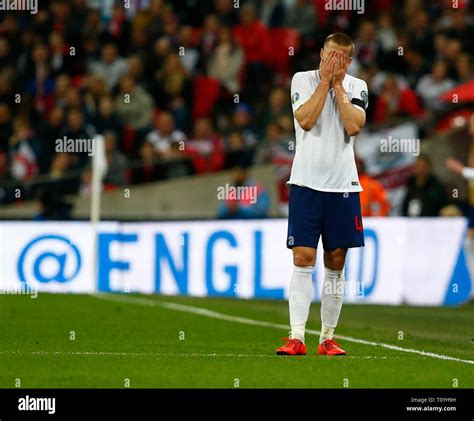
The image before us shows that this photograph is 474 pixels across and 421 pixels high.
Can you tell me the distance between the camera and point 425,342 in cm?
1294

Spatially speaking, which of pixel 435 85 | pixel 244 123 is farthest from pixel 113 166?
pixel 435 85

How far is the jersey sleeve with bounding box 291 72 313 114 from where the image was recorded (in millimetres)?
10773

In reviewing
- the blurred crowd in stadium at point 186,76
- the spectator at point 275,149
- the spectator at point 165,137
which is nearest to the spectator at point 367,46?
the blurred crowd in stadium at point 186,76

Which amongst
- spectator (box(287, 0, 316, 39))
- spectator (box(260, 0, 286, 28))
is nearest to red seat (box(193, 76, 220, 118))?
spectator (box(260, 0, 286, 28))

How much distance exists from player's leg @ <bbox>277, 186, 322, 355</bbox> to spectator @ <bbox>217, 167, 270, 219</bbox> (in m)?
9.84

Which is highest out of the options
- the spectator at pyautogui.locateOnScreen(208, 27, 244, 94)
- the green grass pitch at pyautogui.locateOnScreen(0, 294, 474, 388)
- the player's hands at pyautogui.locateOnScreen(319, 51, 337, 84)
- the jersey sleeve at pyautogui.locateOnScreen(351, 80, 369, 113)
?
the spectator at pyautogui.locateOnScreen(208, 27, 244, 94)

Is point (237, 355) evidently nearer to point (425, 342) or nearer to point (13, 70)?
point (425, 342)

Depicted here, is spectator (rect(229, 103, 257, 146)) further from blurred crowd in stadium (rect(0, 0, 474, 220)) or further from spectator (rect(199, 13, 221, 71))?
spectator (rect(199, 13, 221, 71))

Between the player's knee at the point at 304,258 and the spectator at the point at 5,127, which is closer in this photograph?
the player's knee at the point at 304,258

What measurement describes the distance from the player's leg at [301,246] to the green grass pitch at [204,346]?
0.24 metres

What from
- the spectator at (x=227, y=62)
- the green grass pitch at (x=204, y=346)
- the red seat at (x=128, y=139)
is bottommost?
the green grass pitch at (x=204, y=346)

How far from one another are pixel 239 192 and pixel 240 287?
2.64 meters

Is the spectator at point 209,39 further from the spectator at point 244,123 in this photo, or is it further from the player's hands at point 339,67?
the player's hands at point 339,67

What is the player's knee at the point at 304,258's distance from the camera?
1080 centimetres
